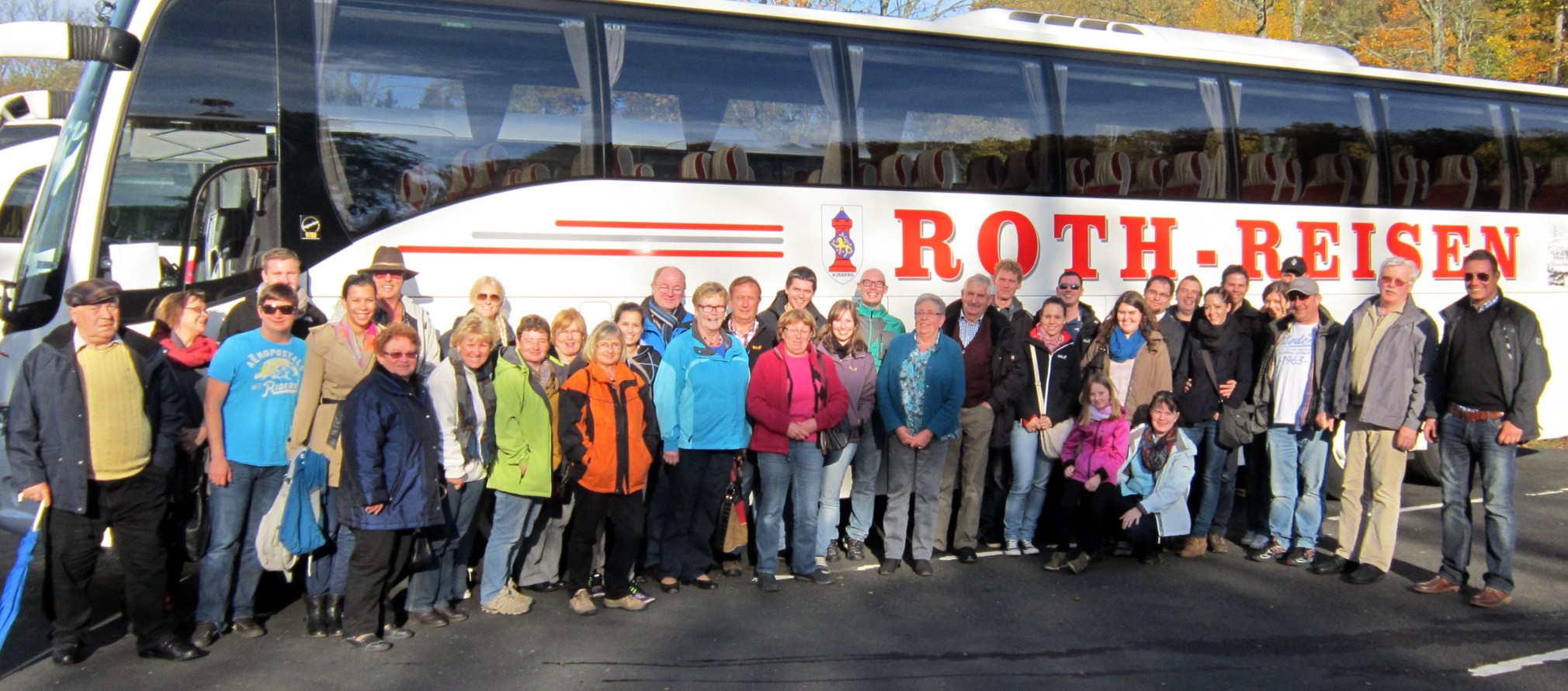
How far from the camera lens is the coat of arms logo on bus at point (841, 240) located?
840 cm

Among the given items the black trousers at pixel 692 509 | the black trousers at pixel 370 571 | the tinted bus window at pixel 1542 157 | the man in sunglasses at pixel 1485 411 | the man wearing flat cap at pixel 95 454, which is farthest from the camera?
the tinted bus window at pixel 1542 157

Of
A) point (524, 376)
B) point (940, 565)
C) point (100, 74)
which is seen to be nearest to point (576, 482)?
point (524, 376)

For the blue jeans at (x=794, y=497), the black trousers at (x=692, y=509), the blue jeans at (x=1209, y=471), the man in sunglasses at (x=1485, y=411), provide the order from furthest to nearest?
the blue jeans at (x=1209, y=471)
the blue jeans at (x=794, y=497)
the black trousers at (x=692, y=509)
the man in sunglasses at (x=1485, y=411)

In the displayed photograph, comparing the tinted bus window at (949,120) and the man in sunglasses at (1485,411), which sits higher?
the tinted bus window at (949,120)

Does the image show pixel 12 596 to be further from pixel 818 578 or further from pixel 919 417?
pixel 919 417

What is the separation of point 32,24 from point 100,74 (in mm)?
403

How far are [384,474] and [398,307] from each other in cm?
121

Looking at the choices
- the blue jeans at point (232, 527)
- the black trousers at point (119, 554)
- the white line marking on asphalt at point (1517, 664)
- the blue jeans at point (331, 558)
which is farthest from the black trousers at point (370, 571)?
the white line marking on asphalt at point (1517, 664)

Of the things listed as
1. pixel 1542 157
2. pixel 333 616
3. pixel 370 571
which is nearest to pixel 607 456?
pixel 370 571

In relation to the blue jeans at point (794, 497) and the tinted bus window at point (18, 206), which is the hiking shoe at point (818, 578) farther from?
the tinted bus window at point (18, 206)

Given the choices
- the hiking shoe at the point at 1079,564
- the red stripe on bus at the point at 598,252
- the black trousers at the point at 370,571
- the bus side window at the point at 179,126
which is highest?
the bus side window at the point at 179,126

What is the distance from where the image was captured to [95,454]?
5520mm

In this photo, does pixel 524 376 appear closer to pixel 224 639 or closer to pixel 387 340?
pixel 387 340

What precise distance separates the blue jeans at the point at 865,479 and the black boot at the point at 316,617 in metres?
3.19
